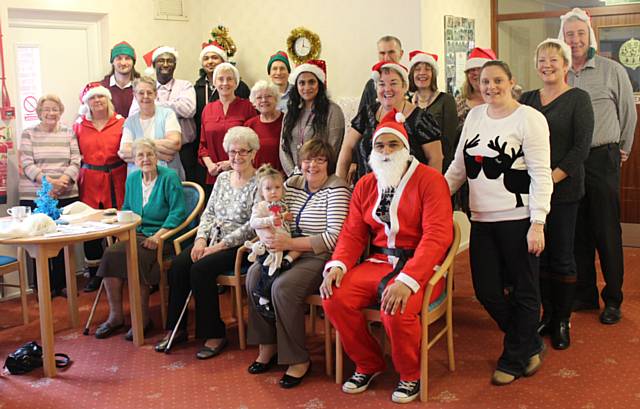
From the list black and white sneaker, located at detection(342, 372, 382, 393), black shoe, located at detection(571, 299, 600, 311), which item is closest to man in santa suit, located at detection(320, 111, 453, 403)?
black and white sneaker, located at detection(342, 372, 382, 393)

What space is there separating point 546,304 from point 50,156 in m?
3.25

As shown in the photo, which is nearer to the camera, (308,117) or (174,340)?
(174,340)

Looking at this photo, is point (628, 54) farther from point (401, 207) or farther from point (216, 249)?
point (216, 249)

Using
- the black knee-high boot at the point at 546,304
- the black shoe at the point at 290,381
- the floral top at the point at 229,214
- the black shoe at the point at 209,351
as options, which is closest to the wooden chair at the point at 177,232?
the floral top at the point at 229,214

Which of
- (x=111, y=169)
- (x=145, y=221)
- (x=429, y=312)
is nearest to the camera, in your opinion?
(x=429, y=312)

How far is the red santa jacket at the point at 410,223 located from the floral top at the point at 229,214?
658 millimetres

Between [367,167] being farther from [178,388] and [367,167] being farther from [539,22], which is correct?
[539,22]

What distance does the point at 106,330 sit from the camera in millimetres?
4219

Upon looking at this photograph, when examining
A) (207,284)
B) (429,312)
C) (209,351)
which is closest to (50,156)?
(207,284)

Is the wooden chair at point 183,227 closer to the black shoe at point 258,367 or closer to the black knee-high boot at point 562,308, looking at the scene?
the black shoe at point 258,367

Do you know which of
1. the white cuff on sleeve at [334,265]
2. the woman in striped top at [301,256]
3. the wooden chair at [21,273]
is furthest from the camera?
the wooden chair at [21,273]

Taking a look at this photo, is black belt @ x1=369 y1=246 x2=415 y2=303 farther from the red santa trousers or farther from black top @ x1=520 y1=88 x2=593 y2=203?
black top @ x1=520 y1=88 x2=593 y2=203

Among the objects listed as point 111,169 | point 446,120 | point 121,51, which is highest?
point 121,51

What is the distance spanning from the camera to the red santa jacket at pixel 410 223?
3.18 meters
